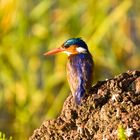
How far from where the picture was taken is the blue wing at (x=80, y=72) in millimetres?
3934

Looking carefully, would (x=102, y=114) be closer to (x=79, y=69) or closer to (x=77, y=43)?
(x=79, y=69)

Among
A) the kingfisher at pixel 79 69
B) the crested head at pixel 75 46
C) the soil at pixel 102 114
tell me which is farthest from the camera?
the crested head at pixel 75 46

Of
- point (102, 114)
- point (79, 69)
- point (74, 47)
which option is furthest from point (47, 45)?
point (102, 114)

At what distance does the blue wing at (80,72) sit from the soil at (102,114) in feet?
0.99

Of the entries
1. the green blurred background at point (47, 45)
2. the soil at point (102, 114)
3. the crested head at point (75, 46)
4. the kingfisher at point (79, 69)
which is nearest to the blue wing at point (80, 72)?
the kingfisher at point (79, 69)

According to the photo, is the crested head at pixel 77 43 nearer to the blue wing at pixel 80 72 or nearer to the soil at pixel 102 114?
the blue wing at pixel 80 72

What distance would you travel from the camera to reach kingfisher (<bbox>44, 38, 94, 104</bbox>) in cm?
387

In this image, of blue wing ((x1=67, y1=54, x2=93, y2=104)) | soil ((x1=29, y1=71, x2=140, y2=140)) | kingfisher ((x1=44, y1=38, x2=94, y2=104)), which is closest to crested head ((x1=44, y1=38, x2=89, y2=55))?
kingfisher ((x1=44, y1=38, x2=94, y2=104))

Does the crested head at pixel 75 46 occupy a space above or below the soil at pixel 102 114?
above

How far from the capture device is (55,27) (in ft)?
28.7

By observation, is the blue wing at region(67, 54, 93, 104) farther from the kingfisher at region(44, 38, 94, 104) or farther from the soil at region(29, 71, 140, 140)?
the soil at region(29, 71, 140, 140)

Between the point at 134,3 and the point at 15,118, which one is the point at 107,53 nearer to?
the point at 134,3

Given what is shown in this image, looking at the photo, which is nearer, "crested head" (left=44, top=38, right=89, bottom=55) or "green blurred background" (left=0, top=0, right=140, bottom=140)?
"crested head" (left=44, top=38, right=89, bottom=55)

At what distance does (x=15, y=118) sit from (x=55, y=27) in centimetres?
114
